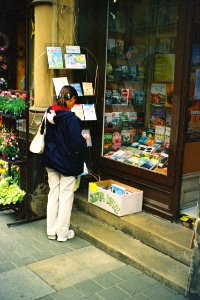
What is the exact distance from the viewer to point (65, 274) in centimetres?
424

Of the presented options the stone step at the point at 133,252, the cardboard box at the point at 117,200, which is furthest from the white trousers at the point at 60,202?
the cardboard box at the point at 117,200

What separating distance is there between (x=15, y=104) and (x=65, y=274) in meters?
2.42

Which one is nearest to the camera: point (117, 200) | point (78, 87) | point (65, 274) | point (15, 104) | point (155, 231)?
point (65, 274)

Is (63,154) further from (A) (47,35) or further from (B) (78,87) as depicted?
(A) (47,35)

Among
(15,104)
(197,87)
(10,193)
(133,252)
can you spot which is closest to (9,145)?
(15,104)

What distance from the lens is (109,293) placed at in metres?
3.88

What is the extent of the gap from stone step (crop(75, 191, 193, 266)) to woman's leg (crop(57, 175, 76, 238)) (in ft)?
2.04

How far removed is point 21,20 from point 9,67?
1019 millimetres

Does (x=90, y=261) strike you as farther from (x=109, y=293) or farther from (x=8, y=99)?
(x=8, y=99)

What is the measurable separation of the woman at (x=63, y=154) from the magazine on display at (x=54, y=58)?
2.91ft

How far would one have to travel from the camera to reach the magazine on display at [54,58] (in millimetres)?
5559

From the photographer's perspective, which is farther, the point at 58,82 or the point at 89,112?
the point at 89,112

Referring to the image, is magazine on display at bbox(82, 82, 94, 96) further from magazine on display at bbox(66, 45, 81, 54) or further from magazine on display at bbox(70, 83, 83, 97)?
magazine on display at bbox(66, 45, 81, 54)

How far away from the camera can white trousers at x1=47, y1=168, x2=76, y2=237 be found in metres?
4.99
